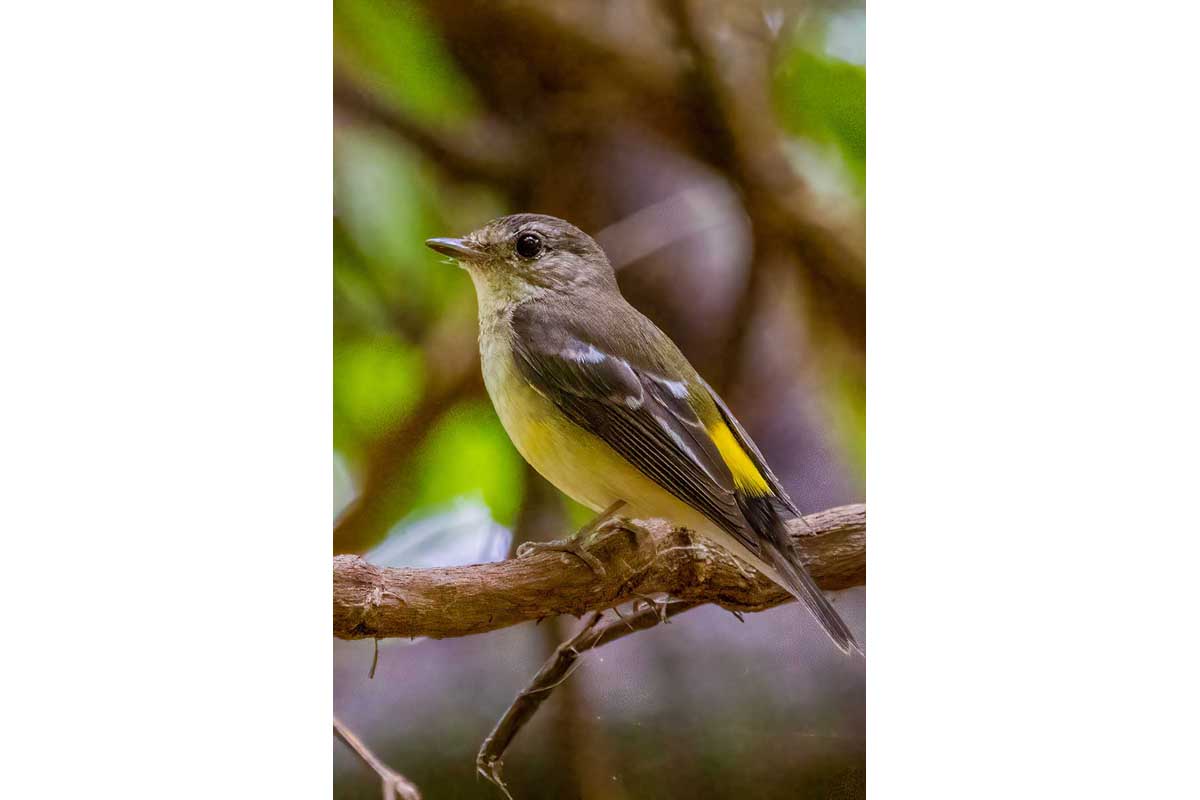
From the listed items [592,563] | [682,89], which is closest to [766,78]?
[682,89]

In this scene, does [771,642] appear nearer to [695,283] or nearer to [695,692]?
[695,692]

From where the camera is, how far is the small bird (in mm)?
2531

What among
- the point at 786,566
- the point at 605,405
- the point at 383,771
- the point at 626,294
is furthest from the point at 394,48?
the point at 383,771

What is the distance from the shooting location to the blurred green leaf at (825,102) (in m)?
2.71

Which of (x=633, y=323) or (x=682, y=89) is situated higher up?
(x=682, y=89)

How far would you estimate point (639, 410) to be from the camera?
2.56 meters

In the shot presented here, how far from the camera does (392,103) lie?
8.74 ft

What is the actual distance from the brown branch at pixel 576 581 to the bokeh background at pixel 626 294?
6cm

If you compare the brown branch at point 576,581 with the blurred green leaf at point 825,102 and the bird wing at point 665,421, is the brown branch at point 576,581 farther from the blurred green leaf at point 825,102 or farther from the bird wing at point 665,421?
the blurred green leaf at point 825,102

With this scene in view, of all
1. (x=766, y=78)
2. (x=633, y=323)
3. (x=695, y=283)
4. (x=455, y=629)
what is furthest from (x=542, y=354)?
(x=766, y=78)

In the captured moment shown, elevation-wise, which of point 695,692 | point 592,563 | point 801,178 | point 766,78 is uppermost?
point 766,78

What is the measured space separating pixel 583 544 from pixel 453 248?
2.19ft

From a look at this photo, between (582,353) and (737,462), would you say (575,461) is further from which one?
(737,462)

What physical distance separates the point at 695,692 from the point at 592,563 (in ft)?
1.20
